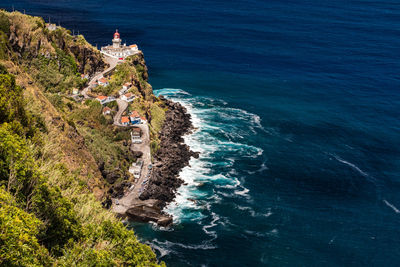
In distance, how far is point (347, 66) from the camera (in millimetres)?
157875

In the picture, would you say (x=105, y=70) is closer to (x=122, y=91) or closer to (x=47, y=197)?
(x=122, y=91)

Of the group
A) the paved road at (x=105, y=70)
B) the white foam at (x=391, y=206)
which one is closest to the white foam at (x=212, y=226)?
the white foam at (x=391, y=206)

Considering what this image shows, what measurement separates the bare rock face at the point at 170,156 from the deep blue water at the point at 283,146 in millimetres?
2421

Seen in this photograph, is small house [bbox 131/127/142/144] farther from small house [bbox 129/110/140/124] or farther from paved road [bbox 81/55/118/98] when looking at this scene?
paved road [bbox 81/55/118/98]

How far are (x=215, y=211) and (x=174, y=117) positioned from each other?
4498 centimetres

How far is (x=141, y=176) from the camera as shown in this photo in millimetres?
83500

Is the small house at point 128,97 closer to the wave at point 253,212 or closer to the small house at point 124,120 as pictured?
the small house at point 124,120

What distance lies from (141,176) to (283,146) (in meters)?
39.9

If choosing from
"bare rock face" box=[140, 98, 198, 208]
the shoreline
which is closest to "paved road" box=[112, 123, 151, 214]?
the shoreline

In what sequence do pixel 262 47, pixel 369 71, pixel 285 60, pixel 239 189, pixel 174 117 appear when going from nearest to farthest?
1. pixel 239 189
2. pixel 174 117
3. pixel 369 71
4. pixel 285 60
5. pixel 262 47

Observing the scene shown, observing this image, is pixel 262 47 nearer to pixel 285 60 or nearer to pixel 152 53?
pixel 285 60

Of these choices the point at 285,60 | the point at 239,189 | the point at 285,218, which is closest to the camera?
the point at 285,218

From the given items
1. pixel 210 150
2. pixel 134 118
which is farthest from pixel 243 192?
pixel 134 118

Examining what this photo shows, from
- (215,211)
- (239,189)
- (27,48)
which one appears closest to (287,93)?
(239,189)
